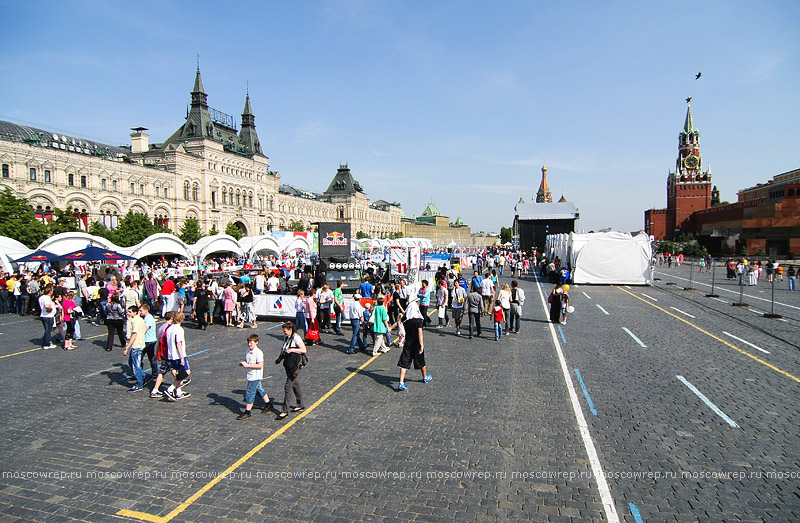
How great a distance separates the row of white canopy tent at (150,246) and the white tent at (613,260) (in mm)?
27151

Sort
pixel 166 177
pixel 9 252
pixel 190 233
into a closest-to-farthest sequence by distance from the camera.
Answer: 1. pixel 9 252
2. pixel 190 233
3. pixel 166 177

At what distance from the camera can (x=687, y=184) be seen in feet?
364

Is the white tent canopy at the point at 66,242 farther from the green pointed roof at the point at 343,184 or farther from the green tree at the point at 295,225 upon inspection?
the green pointed roof at the point at 343,184

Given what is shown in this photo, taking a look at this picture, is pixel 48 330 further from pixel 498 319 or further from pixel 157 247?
pixel 157 247

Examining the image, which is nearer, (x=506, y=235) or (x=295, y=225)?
(x=295, y=225)

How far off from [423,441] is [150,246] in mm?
28059

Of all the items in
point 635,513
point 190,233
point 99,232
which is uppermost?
point 190,233

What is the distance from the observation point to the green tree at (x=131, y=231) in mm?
43156

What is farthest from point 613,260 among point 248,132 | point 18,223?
point 248,132

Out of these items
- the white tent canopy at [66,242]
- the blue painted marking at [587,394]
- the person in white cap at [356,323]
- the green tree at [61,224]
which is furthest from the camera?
the green tree at [61,224]

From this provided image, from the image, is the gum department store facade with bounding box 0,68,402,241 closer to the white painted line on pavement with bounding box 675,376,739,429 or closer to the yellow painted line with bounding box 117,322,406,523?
the yellow painted line with bounding box 117,322,406,523

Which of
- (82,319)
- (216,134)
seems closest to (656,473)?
(82,319)

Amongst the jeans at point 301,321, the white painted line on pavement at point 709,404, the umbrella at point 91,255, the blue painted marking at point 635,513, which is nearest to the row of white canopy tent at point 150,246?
the umbrella at point 91,255

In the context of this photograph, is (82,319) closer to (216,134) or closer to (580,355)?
(580,355)
